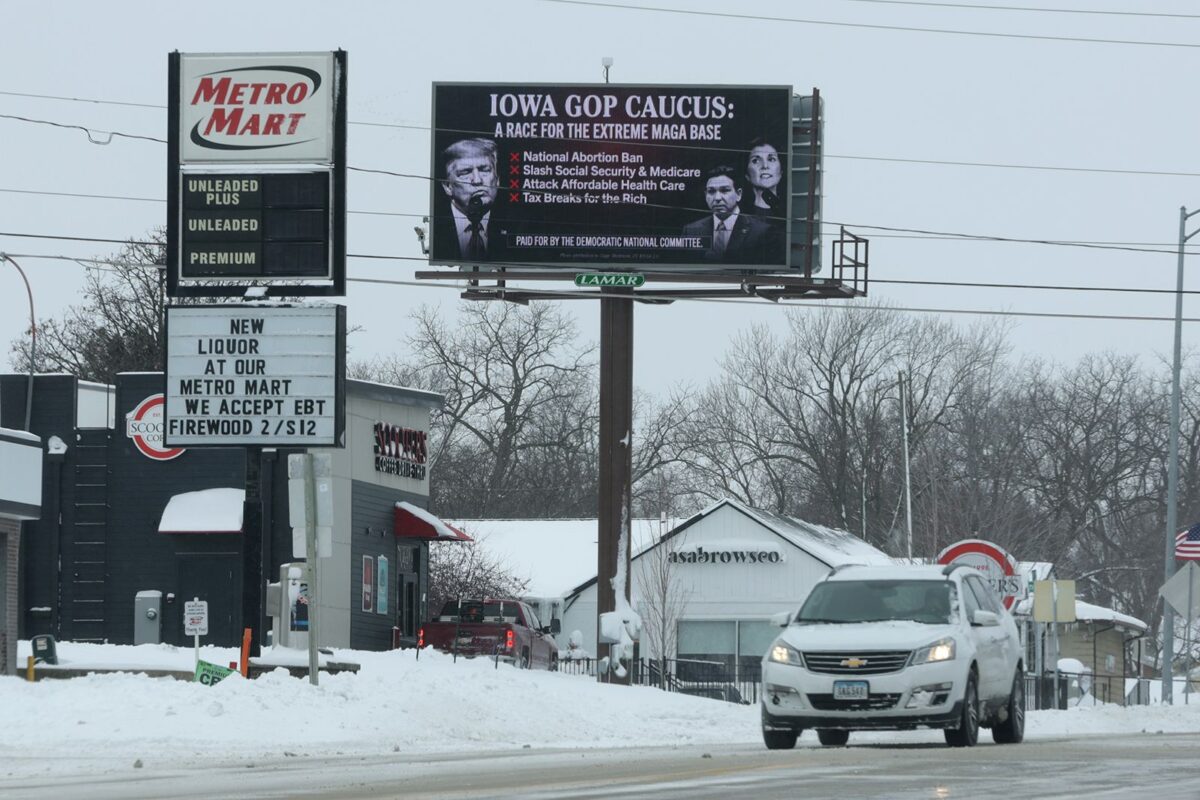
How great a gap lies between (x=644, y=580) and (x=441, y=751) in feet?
118

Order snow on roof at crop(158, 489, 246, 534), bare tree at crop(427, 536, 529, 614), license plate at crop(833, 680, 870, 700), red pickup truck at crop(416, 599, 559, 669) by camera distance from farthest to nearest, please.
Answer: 1. bare tree at crop(427, 536, 529, 614)
2. snow on roof at crop(158, 489, 246, 534)
3. red pickup truck at crop(416, 599, 559, 669)
4. license plate at crop(833, 680, 870, 700)

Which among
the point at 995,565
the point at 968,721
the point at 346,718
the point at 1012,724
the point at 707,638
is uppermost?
the point at 995,565

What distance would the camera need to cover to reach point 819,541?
56.8 m

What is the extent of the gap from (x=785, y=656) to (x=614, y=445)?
1829cm

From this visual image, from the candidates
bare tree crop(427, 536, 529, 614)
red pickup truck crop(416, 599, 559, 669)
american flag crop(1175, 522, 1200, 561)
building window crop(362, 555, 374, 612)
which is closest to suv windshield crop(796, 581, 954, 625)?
red pickup truck crop(416, 599, 559, 669)

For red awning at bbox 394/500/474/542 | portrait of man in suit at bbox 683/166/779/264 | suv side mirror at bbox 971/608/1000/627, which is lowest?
red awning at bbox 394/500/474/542

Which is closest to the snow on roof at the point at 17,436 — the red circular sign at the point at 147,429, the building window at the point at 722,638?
the red circular sign at the point at 147,429

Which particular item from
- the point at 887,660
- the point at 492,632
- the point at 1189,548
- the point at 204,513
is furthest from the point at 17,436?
the point at 1189,548

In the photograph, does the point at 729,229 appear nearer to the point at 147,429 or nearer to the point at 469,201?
the point at 469,201

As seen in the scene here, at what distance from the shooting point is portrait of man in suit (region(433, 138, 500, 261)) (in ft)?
122

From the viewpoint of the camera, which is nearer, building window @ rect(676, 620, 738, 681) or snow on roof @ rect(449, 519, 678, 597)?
building window @ rect(676, 620, 738, 681)

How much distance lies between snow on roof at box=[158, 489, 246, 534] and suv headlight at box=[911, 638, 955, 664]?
24625mm
